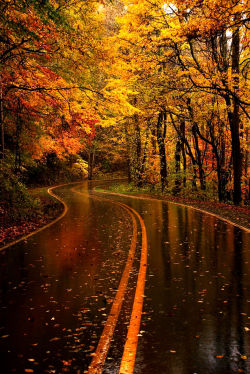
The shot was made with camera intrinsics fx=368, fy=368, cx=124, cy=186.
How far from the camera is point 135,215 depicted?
1652 cm

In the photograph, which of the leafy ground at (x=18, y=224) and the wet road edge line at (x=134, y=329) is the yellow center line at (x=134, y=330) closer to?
the wet road edge line at (x=134, y=329)

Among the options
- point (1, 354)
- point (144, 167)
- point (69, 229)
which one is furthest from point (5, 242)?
point (144, 167)

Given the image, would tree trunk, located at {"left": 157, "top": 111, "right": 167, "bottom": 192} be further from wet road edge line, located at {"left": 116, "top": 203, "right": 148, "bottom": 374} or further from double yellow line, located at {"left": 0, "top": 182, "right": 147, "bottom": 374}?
wet road edge line, located at {"left": 116, "top": 203, "right": 148, "bottom": 374}

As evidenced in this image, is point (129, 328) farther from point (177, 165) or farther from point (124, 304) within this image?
point (177, 165)

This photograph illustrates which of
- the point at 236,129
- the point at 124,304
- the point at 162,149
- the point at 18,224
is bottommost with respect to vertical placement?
the point at 18,224

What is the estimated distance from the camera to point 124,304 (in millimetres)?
5441

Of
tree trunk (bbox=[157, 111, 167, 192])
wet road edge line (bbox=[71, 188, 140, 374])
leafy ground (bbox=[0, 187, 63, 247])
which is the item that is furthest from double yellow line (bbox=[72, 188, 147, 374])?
tree trunk (bbox=[157, 111, 167, 192])

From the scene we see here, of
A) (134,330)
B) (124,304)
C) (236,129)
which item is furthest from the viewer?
(236,129)

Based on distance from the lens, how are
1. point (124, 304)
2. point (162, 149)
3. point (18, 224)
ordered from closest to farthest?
point (124, 304) < point (18, 224) < point (162, 149)

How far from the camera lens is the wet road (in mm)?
3775

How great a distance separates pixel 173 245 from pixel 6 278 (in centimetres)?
458

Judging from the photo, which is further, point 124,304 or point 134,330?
point 124,304

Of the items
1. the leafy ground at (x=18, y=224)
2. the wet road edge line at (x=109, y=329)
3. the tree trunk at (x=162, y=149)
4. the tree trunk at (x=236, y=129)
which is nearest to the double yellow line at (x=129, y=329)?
the wet road edge line at (x=109, y=329)

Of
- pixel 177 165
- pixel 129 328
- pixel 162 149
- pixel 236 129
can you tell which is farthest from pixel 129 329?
pixel 162 149
